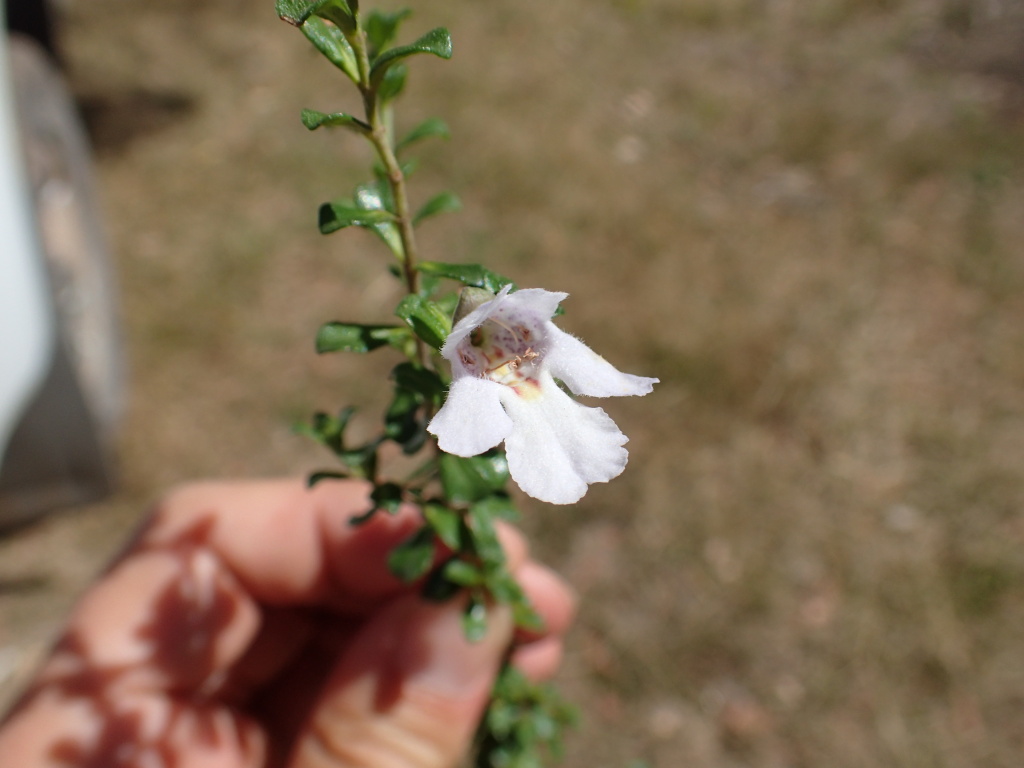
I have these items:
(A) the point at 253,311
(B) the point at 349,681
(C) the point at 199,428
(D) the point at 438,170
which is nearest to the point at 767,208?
(D) the point at 438,170

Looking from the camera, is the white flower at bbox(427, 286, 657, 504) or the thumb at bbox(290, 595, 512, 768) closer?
the white flower at bbox(427, 286, 657, 504)

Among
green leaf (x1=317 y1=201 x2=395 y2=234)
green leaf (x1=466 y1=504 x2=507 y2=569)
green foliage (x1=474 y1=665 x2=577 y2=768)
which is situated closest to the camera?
green leaf (x1=317 y1=201 x2=395 y2=234)

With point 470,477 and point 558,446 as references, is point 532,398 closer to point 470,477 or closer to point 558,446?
point 558,446

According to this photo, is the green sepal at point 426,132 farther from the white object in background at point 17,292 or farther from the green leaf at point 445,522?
the white object in background at point 17,292

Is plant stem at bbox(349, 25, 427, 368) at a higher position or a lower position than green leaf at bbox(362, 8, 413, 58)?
lower

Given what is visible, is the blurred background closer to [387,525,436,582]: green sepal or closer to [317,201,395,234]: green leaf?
[387,525,436,582]: green sepal

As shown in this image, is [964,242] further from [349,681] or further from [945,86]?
[349,681]

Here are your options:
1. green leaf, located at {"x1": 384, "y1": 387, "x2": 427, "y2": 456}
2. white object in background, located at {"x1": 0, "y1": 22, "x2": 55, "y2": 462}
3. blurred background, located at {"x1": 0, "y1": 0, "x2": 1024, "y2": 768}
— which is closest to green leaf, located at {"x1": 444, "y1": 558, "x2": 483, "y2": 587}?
green leaf, located at {"x1": 384, "y1": 387, "x2": 427, "y2": 456}

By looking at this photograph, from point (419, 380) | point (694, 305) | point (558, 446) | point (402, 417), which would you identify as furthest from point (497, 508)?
point (694, 305)
